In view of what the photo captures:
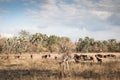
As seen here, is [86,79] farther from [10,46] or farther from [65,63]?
[10,46]

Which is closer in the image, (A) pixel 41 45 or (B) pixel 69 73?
(B) pixel 69 73

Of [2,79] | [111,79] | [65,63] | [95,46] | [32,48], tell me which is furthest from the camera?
[95,46]

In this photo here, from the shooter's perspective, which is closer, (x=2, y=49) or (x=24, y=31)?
(x=2, y=49)

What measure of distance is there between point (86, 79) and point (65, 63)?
213 inches

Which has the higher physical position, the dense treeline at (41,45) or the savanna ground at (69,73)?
the dense treeline at (41,45)

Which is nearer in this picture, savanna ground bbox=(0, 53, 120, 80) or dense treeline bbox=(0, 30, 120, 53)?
savanna ground bbox=(0, 53, 120, 80)

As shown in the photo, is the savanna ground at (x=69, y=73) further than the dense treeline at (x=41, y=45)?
No

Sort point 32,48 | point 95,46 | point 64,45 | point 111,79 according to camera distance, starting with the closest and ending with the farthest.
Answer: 1. point 111,79
2. point 64,45
3. point 32,48
4. point 95,46

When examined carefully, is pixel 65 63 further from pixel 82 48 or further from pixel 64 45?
pixel 82 48

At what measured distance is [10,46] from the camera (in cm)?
5925

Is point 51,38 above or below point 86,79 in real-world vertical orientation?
above

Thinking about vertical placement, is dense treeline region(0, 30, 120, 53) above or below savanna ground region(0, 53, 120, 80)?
above

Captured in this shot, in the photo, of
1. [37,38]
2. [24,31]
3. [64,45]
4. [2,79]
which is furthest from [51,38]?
[2,79]

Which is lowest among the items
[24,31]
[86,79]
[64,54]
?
[86,79]
